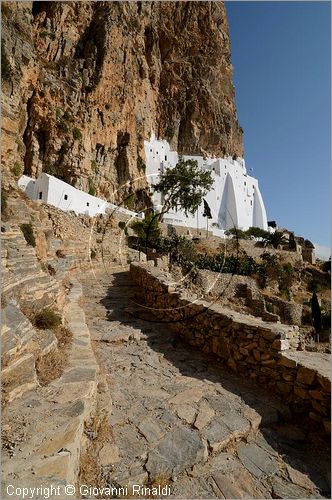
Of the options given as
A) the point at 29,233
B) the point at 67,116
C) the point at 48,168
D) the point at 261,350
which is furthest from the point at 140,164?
the point at 261,350

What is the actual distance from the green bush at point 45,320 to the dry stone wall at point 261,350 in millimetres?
2674

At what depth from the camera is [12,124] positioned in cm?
1333

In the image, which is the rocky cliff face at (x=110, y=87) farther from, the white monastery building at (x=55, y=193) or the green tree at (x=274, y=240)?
the green tree at (x=274, y=240)

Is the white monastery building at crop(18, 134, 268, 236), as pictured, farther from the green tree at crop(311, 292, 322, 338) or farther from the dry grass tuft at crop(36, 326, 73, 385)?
the dry grass tuft at crop(36, 326, 73, 385)

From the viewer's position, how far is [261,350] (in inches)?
165

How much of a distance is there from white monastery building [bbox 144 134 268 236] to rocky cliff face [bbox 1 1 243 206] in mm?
2484

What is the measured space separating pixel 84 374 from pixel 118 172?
31.8 meters

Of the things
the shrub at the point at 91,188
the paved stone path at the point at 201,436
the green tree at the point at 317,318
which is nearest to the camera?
the paved stone path at the point at 201,436

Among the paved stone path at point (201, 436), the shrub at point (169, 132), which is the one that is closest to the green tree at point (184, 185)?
the shrub at point (169, 132)

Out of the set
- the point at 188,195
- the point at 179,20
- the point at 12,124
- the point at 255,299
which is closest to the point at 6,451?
the point at 12,124

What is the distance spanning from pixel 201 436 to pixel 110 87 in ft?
118

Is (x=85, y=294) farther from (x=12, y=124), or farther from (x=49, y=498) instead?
(x=12, y=124)

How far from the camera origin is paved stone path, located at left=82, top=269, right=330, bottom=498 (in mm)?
2490

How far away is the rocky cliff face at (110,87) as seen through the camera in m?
23.8
